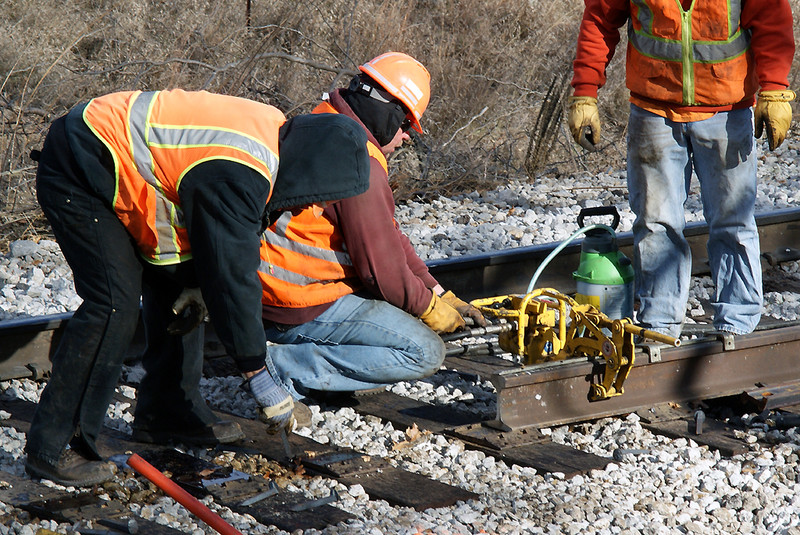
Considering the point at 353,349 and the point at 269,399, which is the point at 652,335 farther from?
the point at 269,399

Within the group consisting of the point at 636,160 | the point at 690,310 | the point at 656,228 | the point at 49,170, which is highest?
the point at 49,170

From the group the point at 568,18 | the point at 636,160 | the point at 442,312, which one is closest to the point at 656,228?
the point at 636,160

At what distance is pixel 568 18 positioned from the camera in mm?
15766

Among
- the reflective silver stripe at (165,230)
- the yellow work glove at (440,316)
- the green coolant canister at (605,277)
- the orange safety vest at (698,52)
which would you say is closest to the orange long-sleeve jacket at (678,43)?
the orange safety vest at (698,52)

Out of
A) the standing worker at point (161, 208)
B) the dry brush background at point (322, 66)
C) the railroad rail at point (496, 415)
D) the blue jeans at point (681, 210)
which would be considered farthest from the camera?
the dry brush background at point (322, 66)

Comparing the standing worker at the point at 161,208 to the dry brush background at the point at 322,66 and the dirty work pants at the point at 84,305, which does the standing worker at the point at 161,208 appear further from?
the dry brush background at the point at 322,66

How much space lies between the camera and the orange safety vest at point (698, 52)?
16.0ft

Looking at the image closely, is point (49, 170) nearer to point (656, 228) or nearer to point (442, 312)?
point (442, 312)

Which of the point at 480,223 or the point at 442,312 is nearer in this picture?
the point at 442,312

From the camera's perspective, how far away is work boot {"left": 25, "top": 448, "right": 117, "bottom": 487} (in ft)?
12.3

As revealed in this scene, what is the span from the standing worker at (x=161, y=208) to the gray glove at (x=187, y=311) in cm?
12

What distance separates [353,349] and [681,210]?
1923mm

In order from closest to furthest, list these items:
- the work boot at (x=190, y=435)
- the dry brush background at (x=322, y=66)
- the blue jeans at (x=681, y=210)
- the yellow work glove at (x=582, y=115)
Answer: the work boot at (x=190, y=435) → the blue jeans at (x=681, y=210) → the yellow work glove at (x=582, y=115) → the dry brush background at (x=322, y=66)

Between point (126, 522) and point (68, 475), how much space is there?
1.55ft
